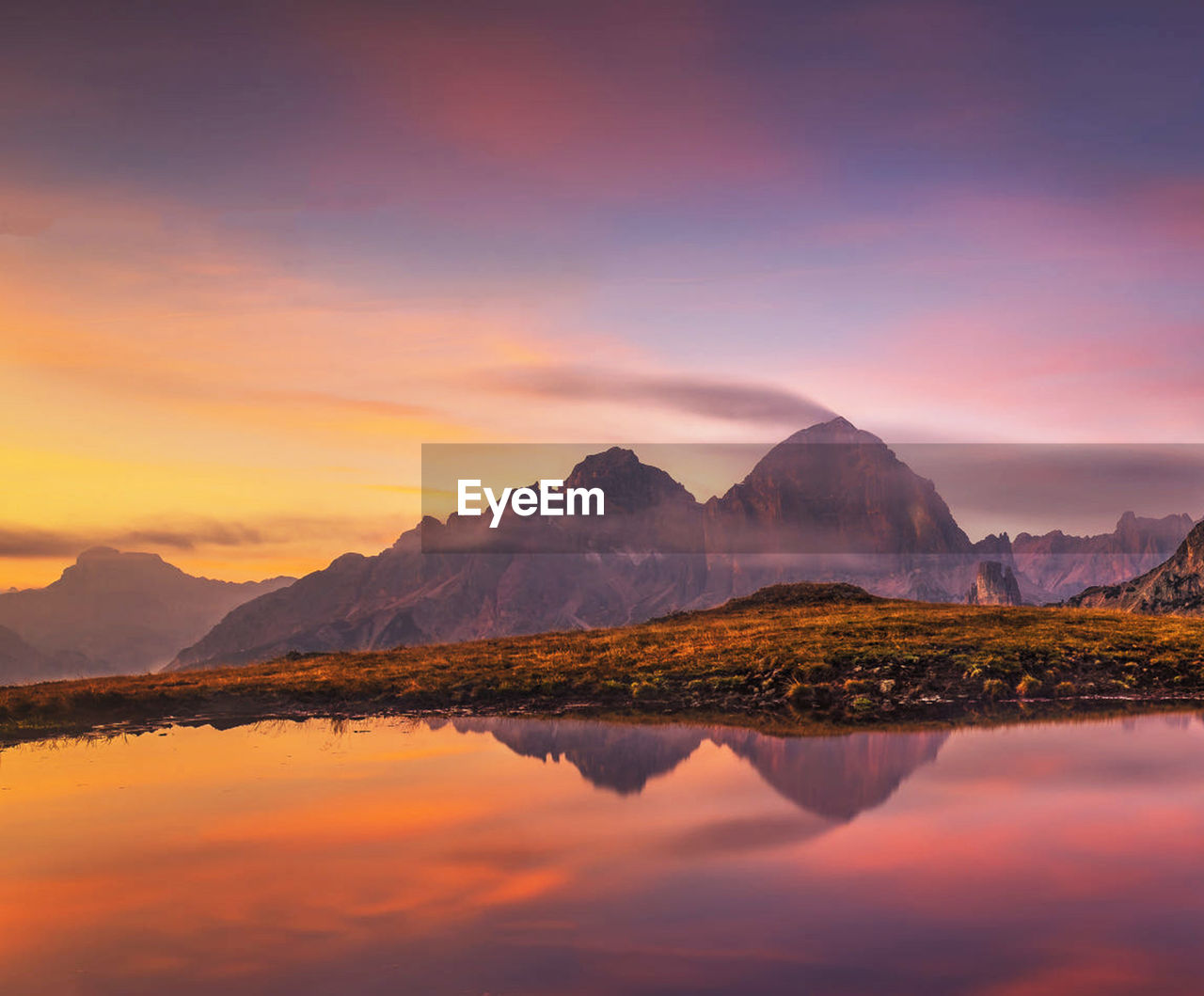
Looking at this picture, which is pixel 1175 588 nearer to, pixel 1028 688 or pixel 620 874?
pixel 1028 688

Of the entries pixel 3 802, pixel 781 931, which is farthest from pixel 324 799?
pixel 781 931

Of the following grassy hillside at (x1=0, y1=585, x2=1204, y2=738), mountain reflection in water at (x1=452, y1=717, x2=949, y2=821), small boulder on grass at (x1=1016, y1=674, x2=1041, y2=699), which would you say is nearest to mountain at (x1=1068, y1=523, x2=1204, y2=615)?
grassy hillside at (x1=0, y1=585, x2=1204, y2=738)

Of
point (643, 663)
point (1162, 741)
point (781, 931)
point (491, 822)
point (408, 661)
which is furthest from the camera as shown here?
point (408, 661)

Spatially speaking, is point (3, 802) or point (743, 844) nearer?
point (743, 844)

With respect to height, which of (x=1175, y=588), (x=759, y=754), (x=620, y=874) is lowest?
(x=759, y=754)

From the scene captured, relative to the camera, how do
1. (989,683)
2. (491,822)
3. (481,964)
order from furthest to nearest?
(989,683)
(491,822)
(481,964)

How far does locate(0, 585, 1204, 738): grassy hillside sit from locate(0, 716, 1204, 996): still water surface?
11840 millimetres

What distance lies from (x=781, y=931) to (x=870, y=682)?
2871 cm

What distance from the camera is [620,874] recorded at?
15250 mm

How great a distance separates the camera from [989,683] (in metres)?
38.8

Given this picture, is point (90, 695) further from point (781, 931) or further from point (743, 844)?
point (781, 931)

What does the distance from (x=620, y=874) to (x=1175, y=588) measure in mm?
128431

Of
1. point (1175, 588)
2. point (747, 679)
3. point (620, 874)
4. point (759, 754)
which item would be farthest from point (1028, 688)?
point (1175, 588)

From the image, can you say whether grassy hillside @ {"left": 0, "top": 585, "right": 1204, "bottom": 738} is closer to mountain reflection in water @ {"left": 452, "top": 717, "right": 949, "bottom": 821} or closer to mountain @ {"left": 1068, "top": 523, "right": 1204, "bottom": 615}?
mountain reflection in water @ {"left": 452, "top": 717, "right": 949, "bottom": 821}
